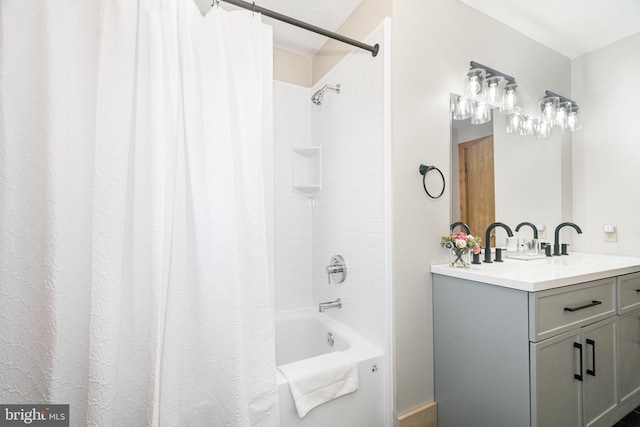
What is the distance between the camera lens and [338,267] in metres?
1.86

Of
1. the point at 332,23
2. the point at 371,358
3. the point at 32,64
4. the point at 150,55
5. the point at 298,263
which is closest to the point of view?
the point at 32,64

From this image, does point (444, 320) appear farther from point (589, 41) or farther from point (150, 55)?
point (589, 41)

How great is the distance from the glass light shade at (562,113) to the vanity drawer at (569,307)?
1.21m

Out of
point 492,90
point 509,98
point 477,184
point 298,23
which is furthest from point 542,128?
point 298,23

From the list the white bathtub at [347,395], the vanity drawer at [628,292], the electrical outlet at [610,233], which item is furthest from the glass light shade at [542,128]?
the white bathtub at [347,395]

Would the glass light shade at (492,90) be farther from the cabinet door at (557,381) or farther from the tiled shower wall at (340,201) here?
the cabinet door at (557,381)

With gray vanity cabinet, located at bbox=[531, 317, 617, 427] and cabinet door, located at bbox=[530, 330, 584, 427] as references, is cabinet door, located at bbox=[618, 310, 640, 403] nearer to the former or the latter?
gray vanity cabinet, located at bbox=[531, 317, 617, 427]

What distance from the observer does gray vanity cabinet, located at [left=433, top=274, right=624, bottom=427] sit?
3.68ft

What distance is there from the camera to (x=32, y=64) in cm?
89

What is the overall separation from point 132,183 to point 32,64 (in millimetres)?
445

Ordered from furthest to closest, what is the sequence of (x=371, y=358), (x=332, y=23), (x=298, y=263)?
(x=298, y=263) → (x=332, y=23) → (x=371, y=358)

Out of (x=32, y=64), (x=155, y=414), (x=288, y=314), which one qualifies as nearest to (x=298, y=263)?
(x=288, y=314)

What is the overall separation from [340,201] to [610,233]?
1.93 meters

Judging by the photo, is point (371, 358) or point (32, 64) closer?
point (32, 64)
